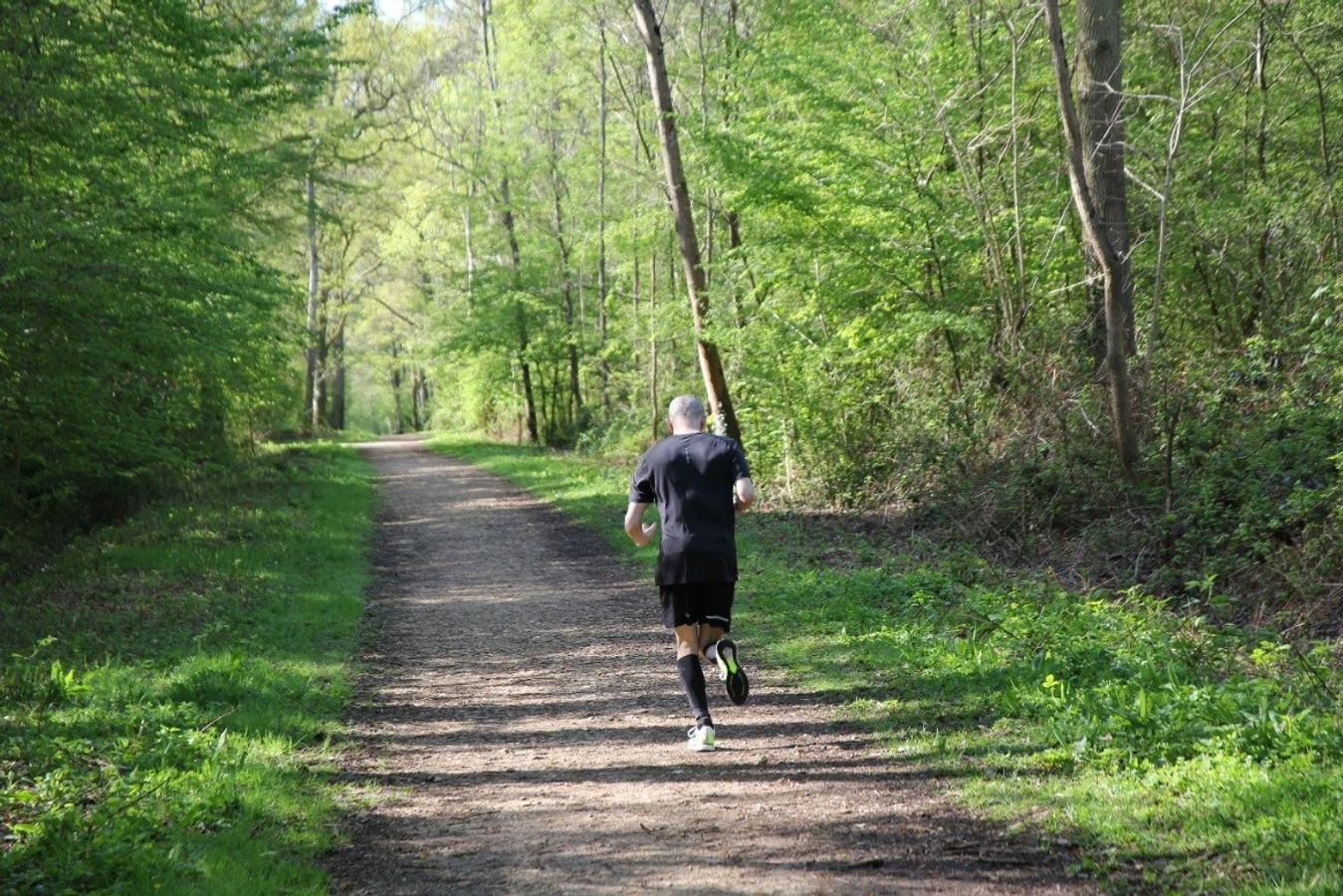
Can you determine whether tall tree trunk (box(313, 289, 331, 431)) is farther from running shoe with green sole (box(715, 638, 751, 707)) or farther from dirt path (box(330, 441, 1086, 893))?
running shoe with green sole (box(715, 638, 751, 707))

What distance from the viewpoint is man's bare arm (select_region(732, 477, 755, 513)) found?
19.7ft

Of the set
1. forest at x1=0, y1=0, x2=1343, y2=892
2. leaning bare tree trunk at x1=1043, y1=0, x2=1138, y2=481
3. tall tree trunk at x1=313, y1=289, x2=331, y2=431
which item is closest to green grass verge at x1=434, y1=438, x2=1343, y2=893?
forest at x1=0, y1=0, x2=1343, y2=892

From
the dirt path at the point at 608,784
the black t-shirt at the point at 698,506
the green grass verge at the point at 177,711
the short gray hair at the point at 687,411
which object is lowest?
the dirt path at the point at 608,784

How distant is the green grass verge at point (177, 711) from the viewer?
462cm

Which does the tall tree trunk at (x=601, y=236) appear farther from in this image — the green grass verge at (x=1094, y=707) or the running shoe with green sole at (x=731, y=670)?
the running shoe with green sole at (x=731, y=670)

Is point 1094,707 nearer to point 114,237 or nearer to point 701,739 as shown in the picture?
point 701,739

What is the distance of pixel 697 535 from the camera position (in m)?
6.07

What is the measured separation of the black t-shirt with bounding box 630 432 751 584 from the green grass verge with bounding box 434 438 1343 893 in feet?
4.97

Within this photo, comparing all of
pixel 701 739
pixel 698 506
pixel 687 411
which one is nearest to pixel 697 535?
pixel 698 506

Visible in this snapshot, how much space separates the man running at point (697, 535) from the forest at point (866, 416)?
45.0 inches

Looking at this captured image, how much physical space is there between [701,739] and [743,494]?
4.79ft

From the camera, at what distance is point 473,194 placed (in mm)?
32562

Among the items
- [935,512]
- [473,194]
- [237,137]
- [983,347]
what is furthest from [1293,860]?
[473,194]

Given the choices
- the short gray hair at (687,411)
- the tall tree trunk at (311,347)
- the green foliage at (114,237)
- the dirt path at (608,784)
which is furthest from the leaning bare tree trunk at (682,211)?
the tall tree trunk at (311,347)
